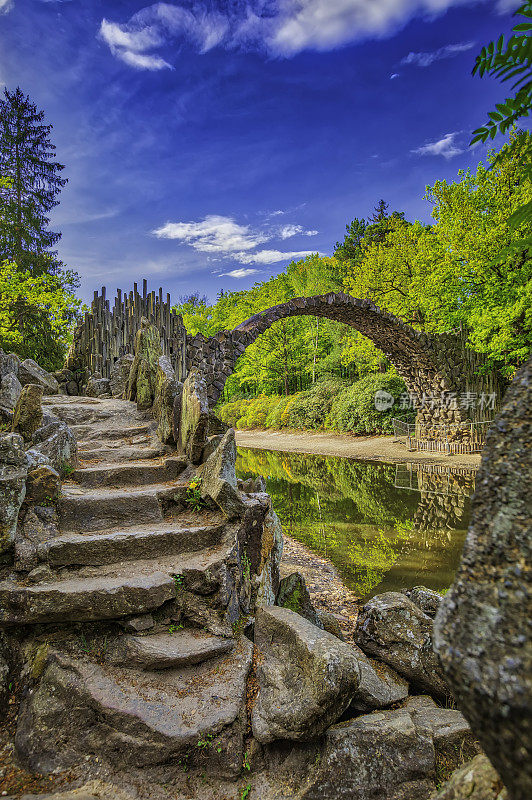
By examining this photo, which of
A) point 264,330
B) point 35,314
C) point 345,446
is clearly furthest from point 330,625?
point 35,314

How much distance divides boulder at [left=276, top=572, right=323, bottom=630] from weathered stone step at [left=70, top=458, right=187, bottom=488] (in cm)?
167

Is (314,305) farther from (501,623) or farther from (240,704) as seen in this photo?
(501,623)

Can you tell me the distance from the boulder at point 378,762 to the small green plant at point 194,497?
218cm

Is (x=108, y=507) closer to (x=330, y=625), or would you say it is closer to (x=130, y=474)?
(x=130, y=474)

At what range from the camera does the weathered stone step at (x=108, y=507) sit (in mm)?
3777

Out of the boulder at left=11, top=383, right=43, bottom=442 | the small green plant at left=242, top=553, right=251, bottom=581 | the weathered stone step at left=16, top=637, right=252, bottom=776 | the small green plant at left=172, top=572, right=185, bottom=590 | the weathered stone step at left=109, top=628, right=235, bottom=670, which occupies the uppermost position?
the boulder at left=11, top=383, right=43, bottom=442

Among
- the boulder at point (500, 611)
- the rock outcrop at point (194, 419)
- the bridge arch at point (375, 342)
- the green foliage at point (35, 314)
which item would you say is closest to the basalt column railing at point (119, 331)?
the bridge arch at point (375, 342)

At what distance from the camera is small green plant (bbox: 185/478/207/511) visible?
13.8 ft

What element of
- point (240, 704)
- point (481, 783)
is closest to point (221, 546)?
point (240, 704)

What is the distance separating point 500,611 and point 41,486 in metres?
3.64

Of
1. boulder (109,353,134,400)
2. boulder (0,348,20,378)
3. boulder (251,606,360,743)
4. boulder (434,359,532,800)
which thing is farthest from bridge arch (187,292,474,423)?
boulder (434,359,532,800)

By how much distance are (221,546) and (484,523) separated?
9.56 feet

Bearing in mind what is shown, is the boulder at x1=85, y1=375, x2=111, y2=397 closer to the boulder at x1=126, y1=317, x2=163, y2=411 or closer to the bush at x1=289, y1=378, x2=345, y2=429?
the boulder at x1=126, y1=317, x2=163, y2=411

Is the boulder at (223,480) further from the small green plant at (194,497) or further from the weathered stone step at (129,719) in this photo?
the weathered stone step at (129,719)
